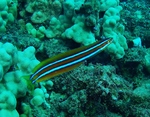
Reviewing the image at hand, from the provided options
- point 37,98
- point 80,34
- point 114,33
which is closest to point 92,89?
point 37,98

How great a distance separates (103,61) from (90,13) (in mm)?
1232

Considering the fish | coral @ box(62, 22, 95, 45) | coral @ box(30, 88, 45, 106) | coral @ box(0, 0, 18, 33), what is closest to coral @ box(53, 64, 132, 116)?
coral @ box(30, 88, 45, 106)

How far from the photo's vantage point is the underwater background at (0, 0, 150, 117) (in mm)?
3510

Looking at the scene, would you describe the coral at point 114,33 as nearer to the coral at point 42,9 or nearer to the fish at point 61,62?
the coral at point 42,9

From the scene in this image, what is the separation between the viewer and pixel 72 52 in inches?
95.6

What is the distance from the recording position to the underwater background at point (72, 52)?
11.5 feet

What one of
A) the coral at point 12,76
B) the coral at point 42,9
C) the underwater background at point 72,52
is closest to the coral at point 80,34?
the underwater background at point 72,52

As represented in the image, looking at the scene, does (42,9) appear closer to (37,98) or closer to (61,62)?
(37,98)

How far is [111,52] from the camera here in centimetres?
495

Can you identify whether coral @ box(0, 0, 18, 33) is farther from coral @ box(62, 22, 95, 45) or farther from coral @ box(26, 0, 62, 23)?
coral @ box(62, 22, 95, 45)

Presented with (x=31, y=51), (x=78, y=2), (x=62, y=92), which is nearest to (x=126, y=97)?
(x=62, y=92)

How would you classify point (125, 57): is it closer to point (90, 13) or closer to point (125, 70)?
point (125, 70)

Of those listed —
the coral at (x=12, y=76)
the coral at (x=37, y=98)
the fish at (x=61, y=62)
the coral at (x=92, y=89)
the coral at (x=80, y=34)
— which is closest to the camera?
the fish at (x=61, y=62)

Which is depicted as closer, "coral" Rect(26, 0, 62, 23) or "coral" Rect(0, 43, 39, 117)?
"coral" Rect(0, 43, 39, 117)
